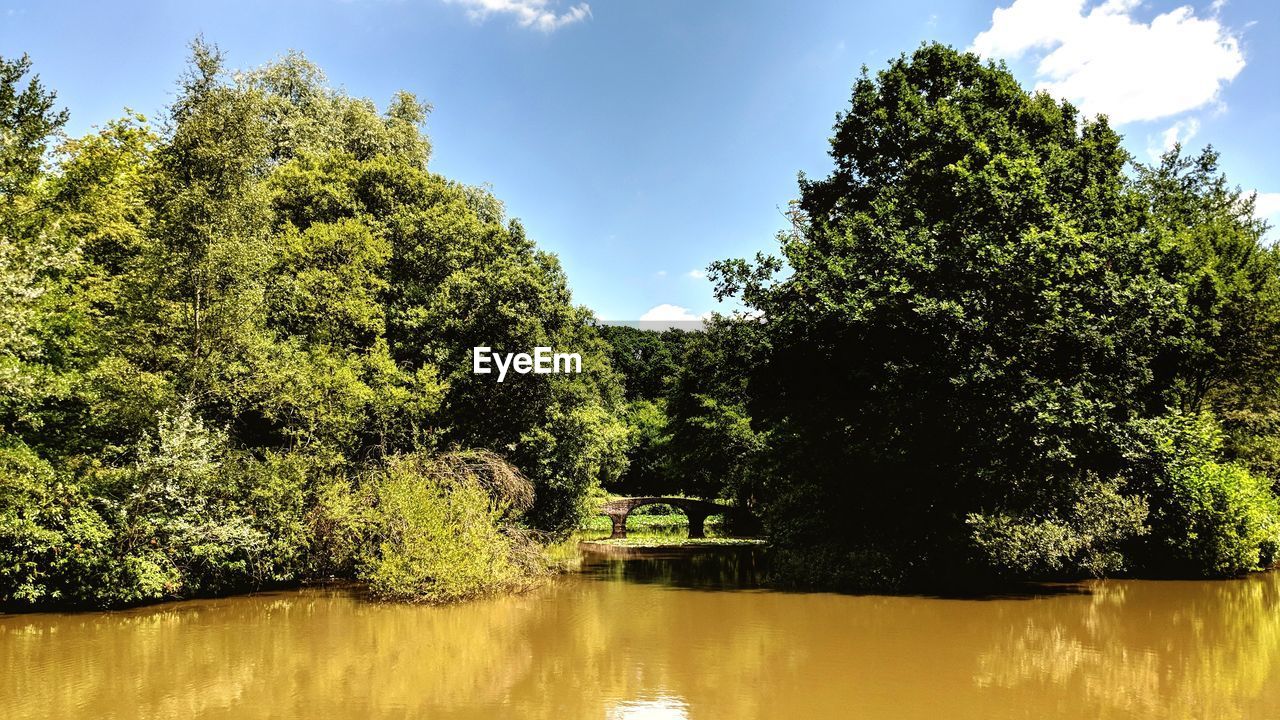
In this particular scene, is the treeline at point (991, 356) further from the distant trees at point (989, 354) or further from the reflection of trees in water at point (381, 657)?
the reflection of trees in water at point (381, 657)

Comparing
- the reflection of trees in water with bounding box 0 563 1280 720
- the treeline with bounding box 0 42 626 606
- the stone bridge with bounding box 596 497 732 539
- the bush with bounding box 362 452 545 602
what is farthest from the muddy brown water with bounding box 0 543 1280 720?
the stone bridge with bounding box 596 497 732 539

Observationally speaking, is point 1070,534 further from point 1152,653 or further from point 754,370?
point 754,370

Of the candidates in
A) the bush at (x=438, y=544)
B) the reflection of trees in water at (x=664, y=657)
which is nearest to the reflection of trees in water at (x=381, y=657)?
the reflection of trees in water at (x=664, y=657)

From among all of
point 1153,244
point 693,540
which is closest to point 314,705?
point 1153,244

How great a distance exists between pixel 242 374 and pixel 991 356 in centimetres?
1849

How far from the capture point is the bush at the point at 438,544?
61.9ft

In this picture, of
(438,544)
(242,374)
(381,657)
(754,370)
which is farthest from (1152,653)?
(242,374)

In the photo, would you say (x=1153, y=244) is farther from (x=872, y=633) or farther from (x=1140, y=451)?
(x=872, y=633)

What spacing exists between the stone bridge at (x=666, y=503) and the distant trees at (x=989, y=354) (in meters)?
23.5

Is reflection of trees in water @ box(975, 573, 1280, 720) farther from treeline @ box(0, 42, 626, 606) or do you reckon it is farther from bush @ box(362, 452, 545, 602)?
treeline @ box(0, 42, 626, 606)

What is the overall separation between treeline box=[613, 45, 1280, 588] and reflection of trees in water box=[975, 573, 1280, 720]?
89.0 inches

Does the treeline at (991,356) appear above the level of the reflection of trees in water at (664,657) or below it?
above

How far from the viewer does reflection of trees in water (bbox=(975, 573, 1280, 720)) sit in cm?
1027

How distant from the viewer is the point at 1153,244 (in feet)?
67.9
